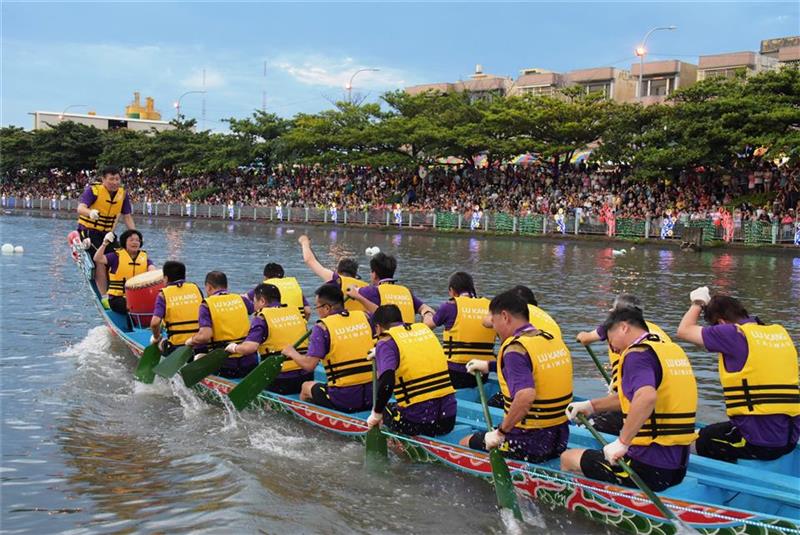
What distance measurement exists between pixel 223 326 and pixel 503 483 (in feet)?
13.3

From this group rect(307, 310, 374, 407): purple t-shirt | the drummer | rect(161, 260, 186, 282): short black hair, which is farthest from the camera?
the drummer

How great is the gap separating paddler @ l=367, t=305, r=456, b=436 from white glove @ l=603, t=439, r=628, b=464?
5.57ft

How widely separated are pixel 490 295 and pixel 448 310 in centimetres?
956

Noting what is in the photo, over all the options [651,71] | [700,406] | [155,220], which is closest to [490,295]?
[700,406]

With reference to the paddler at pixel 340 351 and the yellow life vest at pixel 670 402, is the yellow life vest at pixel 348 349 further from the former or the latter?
the yellow life vest at pixel 670 402

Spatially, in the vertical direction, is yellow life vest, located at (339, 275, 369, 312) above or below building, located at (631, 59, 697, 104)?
below

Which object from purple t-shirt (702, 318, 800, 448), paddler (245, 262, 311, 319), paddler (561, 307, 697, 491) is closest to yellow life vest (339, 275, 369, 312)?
paddler (245, 262, 311, 319)

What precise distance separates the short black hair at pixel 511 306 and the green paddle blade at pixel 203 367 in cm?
372

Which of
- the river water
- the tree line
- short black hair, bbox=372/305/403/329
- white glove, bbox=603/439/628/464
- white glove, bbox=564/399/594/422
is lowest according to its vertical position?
the river water

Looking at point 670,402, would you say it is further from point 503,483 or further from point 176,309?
point 176,309

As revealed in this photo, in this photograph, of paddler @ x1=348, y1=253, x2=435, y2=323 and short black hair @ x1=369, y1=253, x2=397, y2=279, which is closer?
paddler @ x1=348, y1=253, x2=435, y2=323

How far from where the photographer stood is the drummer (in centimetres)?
1123

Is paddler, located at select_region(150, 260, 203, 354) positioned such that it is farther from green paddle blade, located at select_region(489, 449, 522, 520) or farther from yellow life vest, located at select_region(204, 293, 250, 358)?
green paddle blade, located at select_region(489, 449, 522, 520)

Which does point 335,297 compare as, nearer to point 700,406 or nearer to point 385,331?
point 385,331
